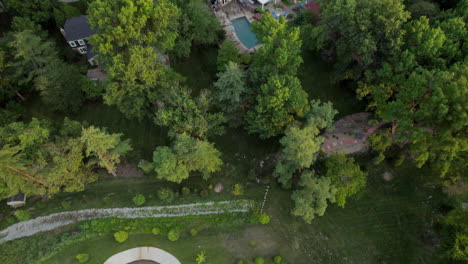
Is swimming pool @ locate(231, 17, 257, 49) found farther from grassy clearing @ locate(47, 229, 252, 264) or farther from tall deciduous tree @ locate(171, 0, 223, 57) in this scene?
grassy clearing @ locate(47, 229, 252, 264)

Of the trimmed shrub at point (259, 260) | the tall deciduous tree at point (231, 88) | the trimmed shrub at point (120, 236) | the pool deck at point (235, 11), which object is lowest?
the trimmed shrub at point (259, 260)

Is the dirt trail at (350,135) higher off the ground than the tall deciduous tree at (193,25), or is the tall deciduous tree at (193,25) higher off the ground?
the tall deciduous tree at (193,25)

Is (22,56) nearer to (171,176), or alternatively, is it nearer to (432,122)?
(171,176)

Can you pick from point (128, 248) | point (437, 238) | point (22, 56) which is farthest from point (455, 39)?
point (22, 56)

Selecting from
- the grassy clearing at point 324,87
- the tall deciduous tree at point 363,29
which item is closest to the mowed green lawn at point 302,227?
the grassy clearing at point 324,87

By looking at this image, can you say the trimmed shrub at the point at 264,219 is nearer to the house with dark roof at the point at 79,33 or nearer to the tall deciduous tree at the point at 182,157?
the tall deciduous tree at the point at 182,157

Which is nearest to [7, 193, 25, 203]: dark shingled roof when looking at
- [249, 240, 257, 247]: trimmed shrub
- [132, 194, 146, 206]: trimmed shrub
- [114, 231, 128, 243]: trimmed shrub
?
[114, 231, 128, 243]: trimmed shrub
